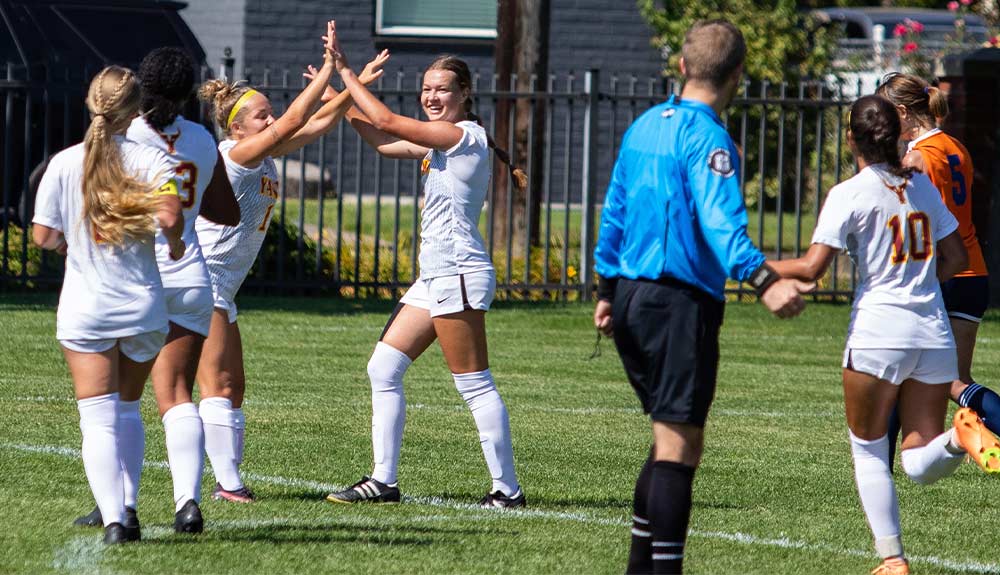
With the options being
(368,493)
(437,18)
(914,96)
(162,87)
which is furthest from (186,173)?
(437,18)

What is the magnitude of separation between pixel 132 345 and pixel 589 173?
10186 mm

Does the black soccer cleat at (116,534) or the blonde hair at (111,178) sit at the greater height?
the blonde hair at (111,178)

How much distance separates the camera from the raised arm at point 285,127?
6523 millimetres

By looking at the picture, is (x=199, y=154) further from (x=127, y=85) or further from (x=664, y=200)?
(x=664, y=200)

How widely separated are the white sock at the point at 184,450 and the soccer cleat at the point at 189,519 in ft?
0.06

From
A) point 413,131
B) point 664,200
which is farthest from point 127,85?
point 664,200

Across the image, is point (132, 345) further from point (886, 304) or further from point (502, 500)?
point (886, 304)

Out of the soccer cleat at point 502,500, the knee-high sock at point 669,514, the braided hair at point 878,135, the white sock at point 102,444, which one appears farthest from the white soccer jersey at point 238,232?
the braided hair at point 878,135

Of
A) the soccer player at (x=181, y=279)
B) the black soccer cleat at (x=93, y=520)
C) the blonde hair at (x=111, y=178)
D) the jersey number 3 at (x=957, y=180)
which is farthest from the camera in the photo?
the jersey number 3 at (x=957, y=180)

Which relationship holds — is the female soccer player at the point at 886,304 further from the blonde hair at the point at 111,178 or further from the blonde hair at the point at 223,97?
the blonde hair at the point at 223,97

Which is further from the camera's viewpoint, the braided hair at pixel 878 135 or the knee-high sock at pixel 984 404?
the knee-high sock at pixel 984 404

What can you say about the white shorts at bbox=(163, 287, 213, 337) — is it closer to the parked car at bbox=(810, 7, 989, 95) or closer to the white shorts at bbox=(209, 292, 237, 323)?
the white shorts at bbox=(209, 292, 237, 323)

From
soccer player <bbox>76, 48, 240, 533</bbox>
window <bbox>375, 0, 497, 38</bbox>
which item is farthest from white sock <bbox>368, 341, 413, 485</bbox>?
window <bbox>375, 0, 497, 38</bbox>

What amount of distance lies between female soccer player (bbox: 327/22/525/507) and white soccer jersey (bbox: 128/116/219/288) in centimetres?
101
